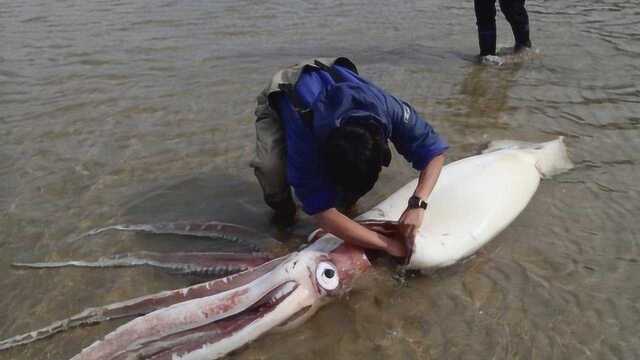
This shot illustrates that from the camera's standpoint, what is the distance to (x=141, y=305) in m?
3.17

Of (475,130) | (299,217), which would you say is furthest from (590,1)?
(299,217)

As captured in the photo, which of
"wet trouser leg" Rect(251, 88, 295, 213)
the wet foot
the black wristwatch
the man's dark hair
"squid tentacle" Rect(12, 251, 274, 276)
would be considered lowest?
the wet foot

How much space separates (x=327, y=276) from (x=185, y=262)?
3.39 feet

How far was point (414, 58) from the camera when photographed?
25.9ft

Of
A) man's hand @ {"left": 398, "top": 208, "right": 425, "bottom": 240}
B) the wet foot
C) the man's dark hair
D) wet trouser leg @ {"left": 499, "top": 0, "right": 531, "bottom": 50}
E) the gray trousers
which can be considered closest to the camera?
the man's dark hair

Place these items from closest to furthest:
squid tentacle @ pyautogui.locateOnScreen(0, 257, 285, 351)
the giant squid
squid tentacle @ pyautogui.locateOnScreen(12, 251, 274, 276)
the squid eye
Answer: the giant squid, squid tentacle @ pyautogui.locateOnScreen(0, 257, 285, 351), the squid eye, squid tentacle @ pyautogui.locateOnScreen(12, 251, 274, 276)

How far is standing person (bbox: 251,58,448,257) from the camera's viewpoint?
2695 millimetres

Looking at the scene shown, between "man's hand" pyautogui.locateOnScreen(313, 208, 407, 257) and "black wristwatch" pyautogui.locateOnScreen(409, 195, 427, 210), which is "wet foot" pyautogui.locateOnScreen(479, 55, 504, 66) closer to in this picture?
"black wristwatch" pyautogui.locateOnScreen(409, 195, 427, 210)

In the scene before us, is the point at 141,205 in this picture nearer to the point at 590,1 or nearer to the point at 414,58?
the point at 414,58

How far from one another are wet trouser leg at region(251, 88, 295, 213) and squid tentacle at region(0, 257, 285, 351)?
2.82ft

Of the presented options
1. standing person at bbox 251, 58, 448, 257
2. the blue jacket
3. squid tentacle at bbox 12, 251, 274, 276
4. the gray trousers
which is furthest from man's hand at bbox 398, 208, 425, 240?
the gray trousers

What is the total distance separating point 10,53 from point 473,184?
727 cm

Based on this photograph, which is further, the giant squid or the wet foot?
the wet foot

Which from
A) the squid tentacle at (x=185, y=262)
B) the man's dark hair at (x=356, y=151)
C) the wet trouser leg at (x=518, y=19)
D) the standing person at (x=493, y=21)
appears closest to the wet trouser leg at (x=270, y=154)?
the squid tentacle at (x=185, y=262)
